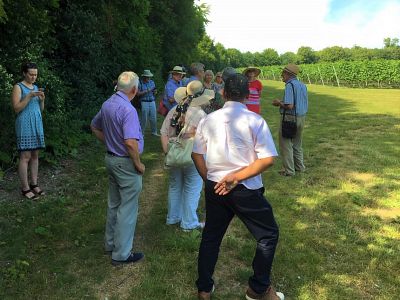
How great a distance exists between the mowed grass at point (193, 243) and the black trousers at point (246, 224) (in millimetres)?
379

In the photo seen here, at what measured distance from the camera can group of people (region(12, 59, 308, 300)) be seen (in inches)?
123

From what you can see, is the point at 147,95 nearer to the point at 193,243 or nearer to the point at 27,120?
the point at 27,120

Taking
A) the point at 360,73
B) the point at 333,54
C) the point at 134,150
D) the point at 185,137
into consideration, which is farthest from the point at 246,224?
the point at 333,54

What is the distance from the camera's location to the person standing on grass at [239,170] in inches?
121

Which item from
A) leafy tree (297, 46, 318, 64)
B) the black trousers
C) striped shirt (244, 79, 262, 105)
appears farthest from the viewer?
leafy tree (297, 46, 318, 64)

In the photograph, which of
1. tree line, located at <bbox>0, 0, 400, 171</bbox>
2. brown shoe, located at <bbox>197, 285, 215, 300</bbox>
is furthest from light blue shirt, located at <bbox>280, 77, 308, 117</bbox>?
tree line, located at <bbox>0, 0, 400, 171</bbox>

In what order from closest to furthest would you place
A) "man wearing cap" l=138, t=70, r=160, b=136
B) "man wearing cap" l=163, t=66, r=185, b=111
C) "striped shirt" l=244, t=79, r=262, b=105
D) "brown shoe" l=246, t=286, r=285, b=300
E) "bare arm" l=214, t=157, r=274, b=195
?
"bare arm" l=214, t=157, r=274, b=195 < "brown shoe" l=246, t=286, r=285, b=300 < "striped shirt" l=244, t=79, r=262, b=105 < "man wearing cap" l=163, t=66, r=185, b=111 < "man wearing cap" l=138, t=70, r=160, b=136

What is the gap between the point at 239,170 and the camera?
10.3 ft

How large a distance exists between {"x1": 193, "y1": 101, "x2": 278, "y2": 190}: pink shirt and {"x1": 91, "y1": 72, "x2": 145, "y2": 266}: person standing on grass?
0.87 metres

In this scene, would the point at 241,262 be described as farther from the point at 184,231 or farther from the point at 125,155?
the point at 125,155

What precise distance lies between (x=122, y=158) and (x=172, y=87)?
16.4ft

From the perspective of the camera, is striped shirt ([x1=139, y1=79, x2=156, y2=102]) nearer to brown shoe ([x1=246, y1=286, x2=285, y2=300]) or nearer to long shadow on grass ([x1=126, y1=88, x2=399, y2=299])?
long shadow on grass ([x1=126, y1=88, x2=399, y2=299])

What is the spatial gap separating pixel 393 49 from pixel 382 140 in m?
104

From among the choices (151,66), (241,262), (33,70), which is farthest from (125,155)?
(151,66)
